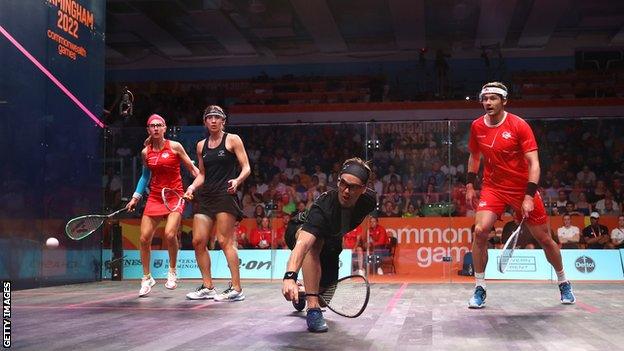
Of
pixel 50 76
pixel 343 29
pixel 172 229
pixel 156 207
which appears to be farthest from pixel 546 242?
Answer: pixel 343 29

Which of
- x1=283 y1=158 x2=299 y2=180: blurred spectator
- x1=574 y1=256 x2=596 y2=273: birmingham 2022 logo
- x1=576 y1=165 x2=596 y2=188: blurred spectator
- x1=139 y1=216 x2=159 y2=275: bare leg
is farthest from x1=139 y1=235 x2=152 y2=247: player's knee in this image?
x1=576 y1=165 x2=596 y2=188: blurred spectator

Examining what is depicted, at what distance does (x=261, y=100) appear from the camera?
1518 centimetres

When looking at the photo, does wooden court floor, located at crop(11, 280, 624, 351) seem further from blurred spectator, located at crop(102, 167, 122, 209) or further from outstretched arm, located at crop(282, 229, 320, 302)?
blurred spectator, located at crop(102, 167, 122, 209)

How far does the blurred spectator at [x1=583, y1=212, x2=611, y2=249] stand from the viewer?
8.30 meters

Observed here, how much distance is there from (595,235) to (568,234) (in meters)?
0.36

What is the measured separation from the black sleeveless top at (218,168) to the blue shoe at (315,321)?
1.98 metres

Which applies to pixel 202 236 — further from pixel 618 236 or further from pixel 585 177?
pixel 618 236

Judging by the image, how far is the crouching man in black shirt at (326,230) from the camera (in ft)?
10.9

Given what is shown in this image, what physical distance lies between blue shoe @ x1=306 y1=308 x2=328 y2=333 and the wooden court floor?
0.05 meters

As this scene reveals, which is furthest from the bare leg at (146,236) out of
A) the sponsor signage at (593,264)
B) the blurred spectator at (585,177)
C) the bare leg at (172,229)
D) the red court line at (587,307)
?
the blurred spectator at (585,177)

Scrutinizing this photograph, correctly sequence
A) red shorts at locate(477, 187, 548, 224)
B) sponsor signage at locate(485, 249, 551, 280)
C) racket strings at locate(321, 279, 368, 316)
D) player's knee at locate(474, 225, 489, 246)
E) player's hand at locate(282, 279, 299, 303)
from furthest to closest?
sponsor signage at locate(485, 249, 551, 280), red shorts at locate(477, 187, 548, 224), player's knee at locate(474, 225, 489, 246), racket strings at locate(321, 279, 368, 316), player's hand at locate(282, 279, 299, 303)

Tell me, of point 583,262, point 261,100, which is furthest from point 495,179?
point 261,100

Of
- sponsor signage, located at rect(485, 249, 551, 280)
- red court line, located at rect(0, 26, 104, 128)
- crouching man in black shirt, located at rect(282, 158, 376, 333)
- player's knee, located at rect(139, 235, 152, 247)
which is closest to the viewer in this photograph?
crouching man in black shirt, located at rect(282, 158, 376, 333)

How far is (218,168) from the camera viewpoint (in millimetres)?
5215
